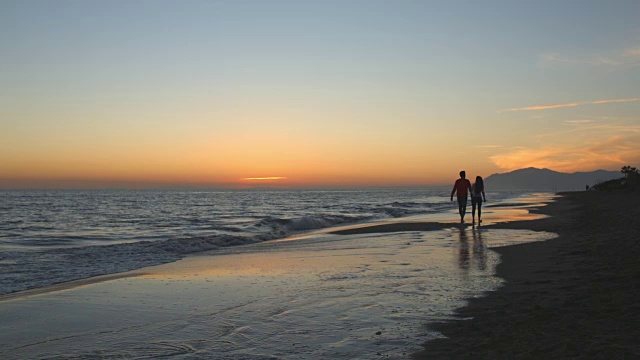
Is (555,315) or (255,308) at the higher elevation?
(555,315)

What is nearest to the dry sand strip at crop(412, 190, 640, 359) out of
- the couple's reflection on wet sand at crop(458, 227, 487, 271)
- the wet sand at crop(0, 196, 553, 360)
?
the wet sand at crop(0, 196, 553, 360)

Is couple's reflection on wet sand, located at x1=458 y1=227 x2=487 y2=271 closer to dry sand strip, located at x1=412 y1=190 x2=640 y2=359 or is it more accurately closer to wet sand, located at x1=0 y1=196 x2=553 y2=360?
wet sand, located at x1=0 y1=196 x2=553 y2=360

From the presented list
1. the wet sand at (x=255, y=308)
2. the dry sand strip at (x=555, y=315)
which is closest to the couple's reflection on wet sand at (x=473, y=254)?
the wet sand at (x=255, y=308)

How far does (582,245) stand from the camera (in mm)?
13055

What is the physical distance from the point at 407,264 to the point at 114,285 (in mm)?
6417

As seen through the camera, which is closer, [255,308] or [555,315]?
[555,315]

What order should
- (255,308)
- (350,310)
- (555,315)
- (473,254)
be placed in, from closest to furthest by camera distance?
(555,315), (350,310), (255,308), (473,254)

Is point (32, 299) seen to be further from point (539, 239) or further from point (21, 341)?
point (539, 239)

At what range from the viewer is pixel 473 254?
12.6 m

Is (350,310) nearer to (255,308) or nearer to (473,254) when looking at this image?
(255,308)

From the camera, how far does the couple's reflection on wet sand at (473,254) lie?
10.7m

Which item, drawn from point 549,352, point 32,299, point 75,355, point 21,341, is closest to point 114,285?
point 32,299

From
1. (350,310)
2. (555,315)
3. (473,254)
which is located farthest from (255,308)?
(473,254)

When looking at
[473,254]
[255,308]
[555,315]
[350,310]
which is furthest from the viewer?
[473,254]
